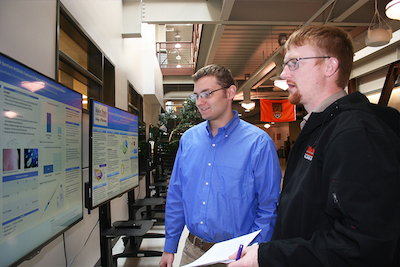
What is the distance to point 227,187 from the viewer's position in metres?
1.35

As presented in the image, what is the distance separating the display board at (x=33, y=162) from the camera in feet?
3.51

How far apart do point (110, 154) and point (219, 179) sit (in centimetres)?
122

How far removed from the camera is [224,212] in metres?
1.32

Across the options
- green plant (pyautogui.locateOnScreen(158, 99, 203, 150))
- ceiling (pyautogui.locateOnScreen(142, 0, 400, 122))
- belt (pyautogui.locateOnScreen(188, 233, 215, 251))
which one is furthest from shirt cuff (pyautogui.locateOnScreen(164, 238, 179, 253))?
green plant (pyautogui.locateOnScreen(158, 99, 203, 150))

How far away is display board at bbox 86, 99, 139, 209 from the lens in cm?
183

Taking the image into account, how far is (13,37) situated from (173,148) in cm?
472

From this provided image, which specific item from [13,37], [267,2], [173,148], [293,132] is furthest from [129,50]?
[293,132]

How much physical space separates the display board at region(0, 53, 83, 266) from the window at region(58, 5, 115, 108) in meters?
1.04

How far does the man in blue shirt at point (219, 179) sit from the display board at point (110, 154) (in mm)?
707

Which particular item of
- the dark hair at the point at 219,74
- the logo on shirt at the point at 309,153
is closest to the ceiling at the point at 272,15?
the dark hair at the point at 219,74

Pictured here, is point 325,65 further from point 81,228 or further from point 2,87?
point 81,228

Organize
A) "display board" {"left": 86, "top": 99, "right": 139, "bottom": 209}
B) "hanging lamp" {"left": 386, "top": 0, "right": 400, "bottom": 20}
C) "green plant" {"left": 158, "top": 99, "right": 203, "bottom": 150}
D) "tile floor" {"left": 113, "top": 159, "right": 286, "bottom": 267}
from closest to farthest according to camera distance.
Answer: "display board" {"left": 86, "top": 99, "right": 139, "bottom": 209}
"hanging lamp" {"left": 386, "top": 0, "right": 400, "bottom": 20}
"tile floor" {"left": 113, "top": 159, "right": 286, "bottom": 267}
"green plant" {"left": 158, "top": 99, "right": 203, "bottom": 150}

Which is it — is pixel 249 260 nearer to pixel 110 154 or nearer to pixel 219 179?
pixel 219 179

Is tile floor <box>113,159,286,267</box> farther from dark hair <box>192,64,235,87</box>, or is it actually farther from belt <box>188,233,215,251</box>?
dark hair <box>192,64,235,87</box>
